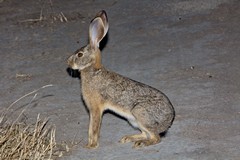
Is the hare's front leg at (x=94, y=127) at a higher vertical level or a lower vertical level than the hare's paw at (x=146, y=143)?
→ higher

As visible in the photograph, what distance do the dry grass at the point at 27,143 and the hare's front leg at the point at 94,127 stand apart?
30 cm

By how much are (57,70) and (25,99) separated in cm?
103

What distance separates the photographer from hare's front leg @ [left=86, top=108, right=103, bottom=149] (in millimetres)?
6574

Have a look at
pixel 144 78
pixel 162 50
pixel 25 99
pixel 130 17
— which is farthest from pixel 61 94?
pixel 130 17

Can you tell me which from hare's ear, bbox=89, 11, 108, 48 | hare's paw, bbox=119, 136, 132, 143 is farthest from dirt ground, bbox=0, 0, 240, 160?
hare's ear, bbox=89, 11, 108, 48

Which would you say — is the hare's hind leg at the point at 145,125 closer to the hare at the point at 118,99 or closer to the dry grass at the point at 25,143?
the hare at the point at 118,99

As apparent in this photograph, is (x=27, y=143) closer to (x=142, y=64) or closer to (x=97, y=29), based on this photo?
(x=97, y=29)

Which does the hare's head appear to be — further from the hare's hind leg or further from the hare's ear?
the hare's hind leg

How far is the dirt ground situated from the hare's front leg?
0.30ft

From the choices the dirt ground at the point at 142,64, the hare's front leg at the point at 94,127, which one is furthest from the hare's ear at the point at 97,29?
the dirt ground at the point at 142,64

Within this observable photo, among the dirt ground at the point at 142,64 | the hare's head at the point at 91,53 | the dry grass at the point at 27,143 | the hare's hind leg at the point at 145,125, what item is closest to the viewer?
the dry grass at the point at 27,143

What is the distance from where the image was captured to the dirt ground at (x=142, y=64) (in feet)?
21.5

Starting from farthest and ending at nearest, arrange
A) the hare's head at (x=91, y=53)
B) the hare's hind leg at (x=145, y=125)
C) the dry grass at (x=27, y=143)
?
the hare's head at (x=91, y=53) < the hare's hind leg at (x=145, y=125) < the dry grass at (x=27, y=143)

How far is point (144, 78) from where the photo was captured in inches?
325
